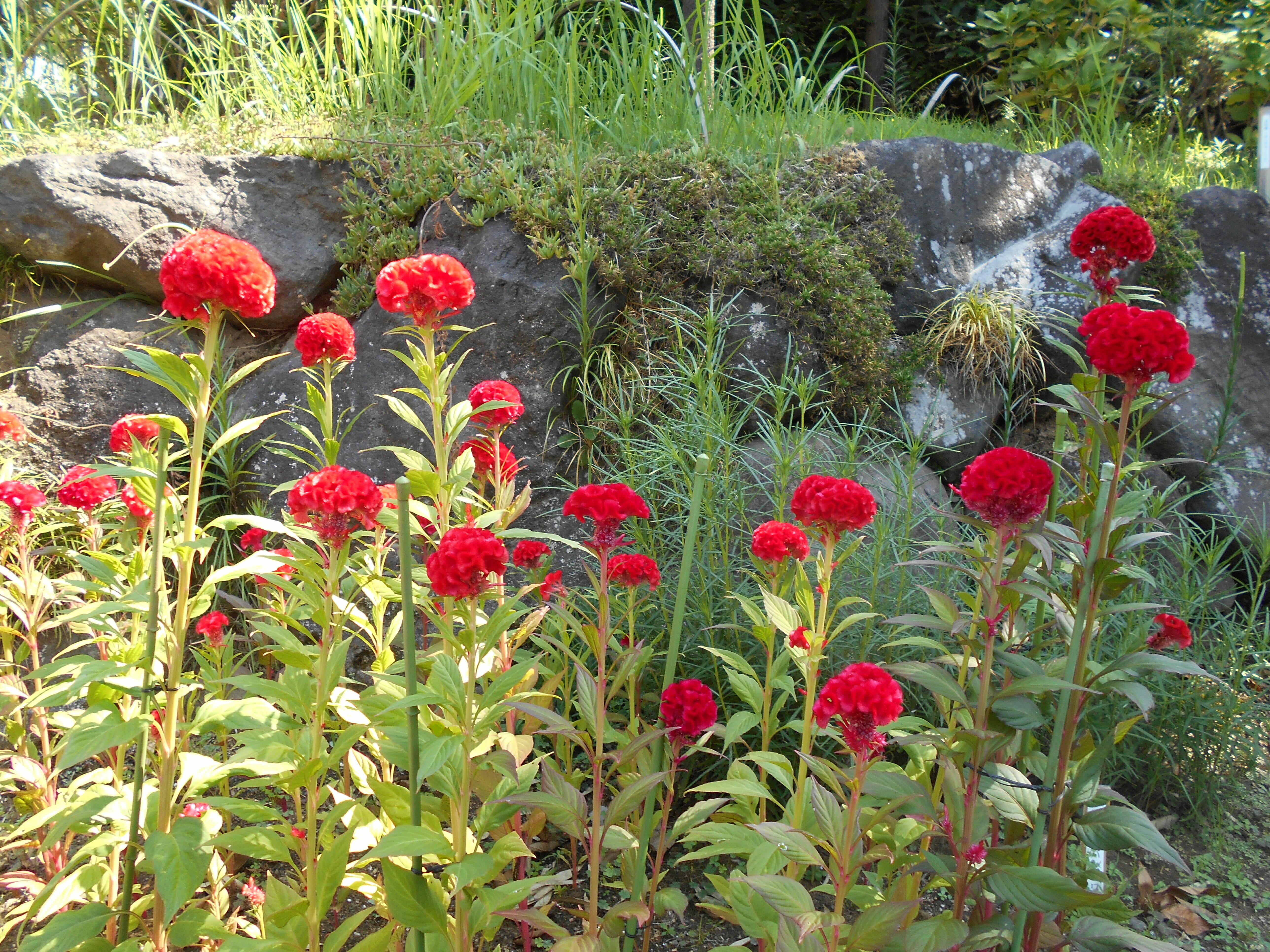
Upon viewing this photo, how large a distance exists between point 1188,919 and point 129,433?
296 centimetres

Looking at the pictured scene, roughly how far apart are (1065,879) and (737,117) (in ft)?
13.9

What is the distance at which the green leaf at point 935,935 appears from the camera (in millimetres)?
1295

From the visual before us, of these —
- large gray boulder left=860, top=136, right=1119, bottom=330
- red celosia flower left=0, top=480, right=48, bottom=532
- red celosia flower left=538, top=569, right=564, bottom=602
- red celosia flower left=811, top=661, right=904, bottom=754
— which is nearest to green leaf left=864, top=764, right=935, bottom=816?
red celosia flower left=811, top=661, right=904, bottom=754

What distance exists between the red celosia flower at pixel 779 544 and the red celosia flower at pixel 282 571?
98cm

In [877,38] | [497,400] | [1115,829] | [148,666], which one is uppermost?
[877,38]

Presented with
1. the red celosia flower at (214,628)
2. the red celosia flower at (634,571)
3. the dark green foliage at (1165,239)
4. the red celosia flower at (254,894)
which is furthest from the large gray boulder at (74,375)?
the dark green foliage at (1165,239)

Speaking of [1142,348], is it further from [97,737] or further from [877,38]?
[877,38]

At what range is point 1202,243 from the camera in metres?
4.56

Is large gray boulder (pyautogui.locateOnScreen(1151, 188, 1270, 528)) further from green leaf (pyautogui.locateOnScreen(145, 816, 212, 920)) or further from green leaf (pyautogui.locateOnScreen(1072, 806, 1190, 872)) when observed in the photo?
green leaf (pyautogui.locateOnScreen(145, 816, 212, 920))

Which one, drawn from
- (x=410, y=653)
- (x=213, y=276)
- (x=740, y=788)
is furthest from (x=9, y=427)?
(x=740, y=788)

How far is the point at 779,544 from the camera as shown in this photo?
1.82m

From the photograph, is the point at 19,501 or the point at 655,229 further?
the point at 655,229

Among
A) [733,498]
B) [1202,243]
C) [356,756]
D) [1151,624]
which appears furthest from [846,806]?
[1202,243]

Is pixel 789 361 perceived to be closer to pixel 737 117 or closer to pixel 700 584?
pixel 700 584
